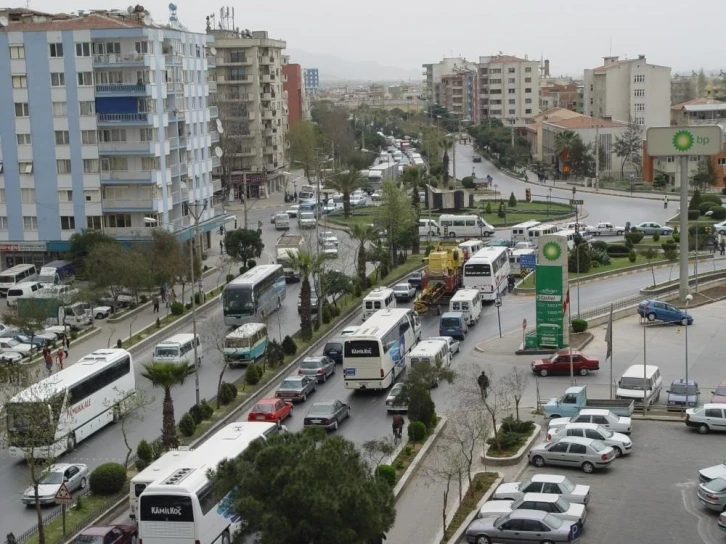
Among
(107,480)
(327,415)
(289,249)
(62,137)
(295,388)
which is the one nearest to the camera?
(107,480)

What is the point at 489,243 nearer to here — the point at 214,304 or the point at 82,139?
the point at 214,304

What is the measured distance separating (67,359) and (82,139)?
17.9m

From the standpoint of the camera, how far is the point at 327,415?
31.8 meters

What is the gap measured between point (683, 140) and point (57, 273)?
30058 mm

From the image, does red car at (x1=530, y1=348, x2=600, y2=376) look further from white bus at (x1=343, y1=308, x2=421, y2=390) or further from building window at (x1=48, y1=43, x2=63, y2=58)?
building window at (x1=48, y1=43, x2=63, y2=58)

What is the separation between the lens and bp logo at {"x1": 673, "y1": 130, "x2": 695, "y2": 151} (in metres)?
46.1

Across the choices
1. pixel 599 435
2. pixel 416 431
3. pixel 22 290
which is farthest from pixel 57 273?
pixel 599 435

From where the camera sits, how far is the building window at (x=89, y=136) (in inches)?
2240

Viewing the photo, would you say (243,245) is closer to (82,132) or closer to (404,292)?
(82,132)

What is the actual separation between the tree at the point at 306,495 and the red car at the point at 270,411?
42.9ft

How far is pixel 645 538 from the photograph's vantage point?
23125mm

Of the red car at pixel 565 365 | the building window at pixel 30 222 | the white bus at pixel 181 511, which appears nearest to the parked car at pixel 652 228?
the red car at pixel 565 365

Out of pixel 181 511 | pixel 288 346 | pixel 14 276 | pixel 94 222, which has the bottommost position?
pixel 181 511

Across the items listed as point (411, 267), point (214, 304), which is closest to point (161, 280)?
point (214, 304)
